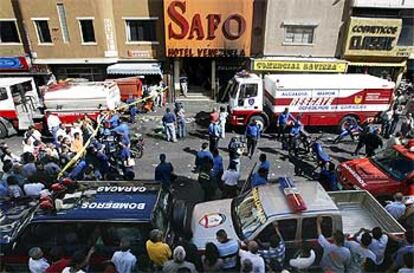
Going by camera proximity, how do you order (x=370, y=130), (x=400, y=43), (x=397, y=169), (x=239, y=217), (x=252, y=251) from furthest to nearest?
(x=400, y=43)
(x=370, y=130)
(x=397, y=169)
(x=239, y=217)
(x=252, y=251)

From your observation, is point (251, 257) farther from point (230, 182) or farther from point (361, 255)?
point (230, 182)

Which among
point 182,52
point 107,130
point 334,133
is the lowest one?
point 334,133

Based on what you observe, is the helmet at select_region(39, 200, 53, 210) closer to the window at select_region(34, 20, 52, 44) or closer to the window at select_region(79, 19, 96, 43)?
the window at select_region(79, 19, 96, 43)

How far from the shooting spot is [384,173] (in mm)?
8719

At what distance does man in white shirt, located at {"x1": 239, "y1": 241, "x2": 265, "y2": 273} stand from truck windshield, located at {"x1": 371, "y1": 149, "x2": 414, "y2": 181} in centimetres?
491

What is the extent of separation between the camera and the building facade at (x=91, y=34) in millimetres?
18422

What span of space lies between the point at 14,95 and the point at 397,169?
15.2 meters

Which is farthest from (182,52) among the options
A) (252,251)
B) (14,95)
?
(252,251)

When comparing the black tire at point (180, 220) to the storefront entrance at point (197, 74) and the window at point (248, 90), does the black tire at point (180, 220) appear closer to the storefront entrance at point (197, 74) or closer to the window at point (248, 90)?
the window at point (248, 90)

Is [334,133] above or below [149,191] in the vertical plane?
below

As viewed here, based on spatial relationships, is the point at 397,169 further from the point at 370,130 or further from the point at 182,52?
the point at 182,52

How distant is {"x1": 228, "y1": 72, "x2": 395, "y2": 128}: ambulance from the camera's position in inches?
554

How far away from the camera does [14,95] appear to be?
15180 millimetres

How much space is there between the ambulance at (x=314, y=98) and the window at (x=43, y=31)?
1146cm
